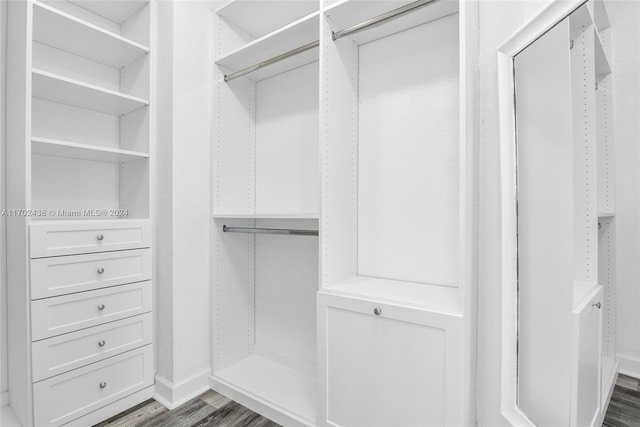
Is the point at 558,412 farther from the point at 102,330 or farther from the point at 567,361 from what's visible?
the point at 102,330

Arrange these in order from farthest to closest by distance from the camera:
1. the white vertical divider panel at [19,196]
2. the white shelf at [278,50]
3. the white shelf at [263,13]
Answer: the white shelf at [263,13]
the white shelf at [278,50]
the white vertical divider panel at [19,196]

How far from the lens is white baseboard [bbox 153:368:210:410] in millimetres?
1733

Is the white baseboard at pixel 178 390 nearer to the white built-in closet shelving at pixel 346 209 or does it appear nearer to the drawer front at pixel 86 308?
the white built-in closet shelving at pixel 346 209

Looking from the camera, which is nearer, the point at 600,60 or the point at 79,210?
the point at 600,60

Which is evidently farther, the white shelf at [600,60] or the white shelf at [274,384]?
the white shelf at [274,384]

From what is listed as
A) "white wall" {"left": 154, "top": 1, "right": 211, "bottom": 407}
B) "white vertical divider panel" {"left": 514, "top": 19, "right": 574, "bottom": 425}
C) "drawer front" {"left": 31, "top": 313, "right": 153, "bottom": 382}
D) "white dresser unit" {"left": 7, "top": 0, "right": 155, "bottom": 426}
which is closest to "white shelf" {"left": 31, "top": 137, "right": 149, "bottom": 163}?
"white dresser unit" {"left": 7, "top": 0, "right": 155, "bottom": 426}

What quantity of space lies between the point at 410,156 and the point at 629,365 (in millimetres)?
1048

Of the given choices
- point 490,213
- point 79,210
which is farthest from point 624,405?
point 79,210

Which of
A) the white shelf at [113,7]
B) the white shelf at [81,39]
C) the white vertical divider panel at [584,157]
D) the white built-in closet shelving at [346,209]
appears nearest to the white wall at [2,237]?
the white shelf at [81,39]

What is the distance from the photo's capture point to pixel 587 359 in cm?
79

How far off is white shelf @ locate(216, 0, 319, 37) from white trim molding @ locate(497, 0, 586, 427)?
107 cm

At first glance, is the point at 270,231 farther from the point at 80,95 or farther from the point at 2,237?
the point at 2,237

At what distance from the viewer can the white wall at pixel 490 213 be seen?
119 centimetres

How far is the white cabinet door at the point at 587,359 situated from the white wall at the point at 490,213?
36 centimetres
